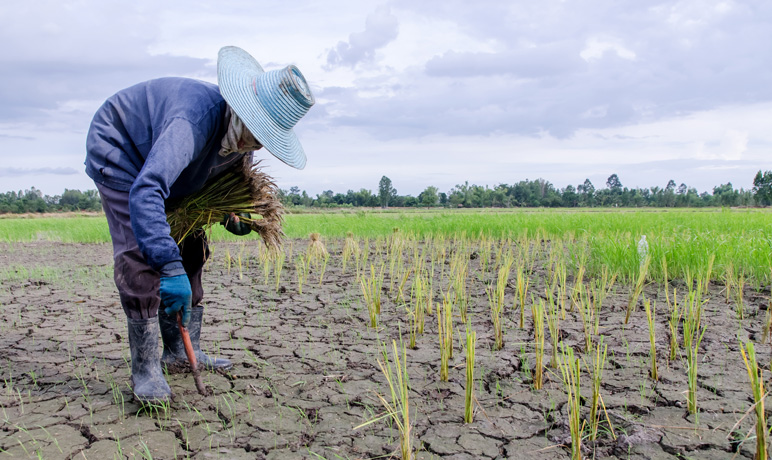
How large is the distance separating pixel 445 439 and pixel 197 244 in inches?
62.4

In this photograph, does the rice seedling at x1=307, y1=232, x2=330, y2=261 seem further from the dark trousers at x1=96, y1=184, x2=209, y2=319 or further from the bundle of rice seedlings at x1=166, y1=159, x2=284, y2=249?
the dark trousers at x1=96, y1=184, x2=209, y2=319

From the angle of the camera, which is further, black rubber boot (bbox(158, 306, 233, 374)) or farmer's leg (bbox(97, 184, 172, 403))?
black rubber boot (bbox(158, 306, 233, 374))

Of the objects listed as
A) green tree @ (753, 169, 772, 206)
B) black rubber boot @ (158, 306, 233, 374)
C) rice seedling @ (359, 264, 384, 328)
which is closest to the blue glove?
black rubber boot @ (158, 306, 233, 374)

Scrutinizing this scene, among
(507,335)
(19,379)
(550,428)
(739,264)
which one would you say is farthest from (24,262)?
(739,264)

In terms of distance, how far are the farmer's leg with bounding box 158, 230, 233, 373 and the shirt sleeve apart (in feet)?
2.19

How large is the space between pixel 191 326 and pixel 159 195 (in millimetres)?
934

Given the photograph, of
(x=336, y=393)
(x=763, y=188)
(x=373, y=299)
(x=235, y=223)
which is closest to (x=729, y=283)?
(x=373, y=299)

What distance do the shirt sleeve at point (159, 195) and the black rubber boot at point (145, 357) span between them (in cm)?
34

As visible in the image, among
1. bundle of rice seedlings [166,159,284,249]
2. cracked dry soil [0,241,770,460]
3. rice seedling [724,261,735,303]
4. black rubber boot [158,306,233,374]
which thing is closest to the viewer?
cracked dry soil [0,241,770,460]

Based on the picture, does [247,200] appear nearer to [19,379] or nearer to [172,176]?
[172,176]

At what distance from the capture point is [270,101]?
220cm

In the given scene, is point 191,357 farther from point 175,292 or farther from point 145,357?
point 175,292

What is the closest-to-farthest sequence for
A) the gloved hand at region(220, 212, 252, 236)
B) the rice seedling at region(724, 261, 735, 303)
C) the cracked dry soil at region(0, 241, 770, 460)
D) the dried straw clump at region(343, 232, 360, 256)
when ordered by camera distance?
the cracked dry soil at region(0, 241, 770, 460), the gloved hand at region(220, 212, 252, 236), the rice seedling at region(724, 261, 735, 303), the dried straw clump at region(343, 232, 360, 256)

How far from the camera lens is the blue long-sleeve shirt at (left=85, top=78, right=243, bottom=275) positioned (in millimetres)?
1963
